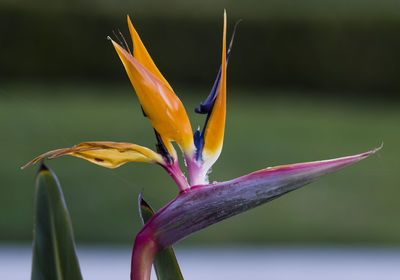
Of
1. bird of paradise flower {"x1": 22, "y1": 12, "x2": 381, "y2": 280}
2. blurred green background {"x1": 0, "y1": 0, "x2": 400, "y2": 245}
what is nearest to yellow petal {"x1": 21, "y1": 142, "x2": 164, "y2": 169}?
bird of paradise flower {"x1": 22, "y1": 12, "x2": 381, "y2": 280}

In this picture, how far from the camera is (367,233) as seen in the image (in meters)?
2.69

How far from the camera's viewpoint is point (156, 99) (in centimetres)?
43

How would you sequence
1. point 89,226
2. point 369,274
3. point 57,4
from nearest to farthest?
point 369,274 < point 89,226 < point 57,4

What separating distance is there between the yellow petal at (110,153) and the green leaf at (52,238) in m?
0.05

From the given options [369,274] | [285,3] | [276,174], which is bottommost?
[369,274]

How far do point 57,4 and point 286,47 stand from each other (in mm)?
1760

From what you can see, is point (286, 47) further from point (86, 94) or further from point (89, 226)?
point (89, 226)

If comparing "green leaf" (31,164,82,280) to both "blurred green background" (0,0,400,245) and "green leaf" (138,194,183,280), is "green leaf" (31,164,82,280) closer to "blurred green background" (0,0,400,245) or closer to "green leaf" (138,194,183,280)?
"green leaf" (138,194,183,280)

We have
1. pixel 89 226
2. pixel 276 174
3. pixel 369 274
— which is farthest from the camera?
pixel 89 226

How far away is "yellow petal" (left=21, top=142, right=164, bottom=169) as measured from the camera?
0.41 m

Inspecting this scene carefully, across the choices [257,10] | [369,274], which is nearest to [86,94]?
[257,10]

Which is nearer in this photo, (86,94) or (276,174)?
(276,174)

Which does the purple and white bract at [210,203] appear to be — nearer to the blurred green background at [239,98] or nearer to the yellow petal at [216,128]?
the yellow petal at [216,128]

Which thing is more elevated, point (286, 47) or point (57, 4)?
point (57, 4)
